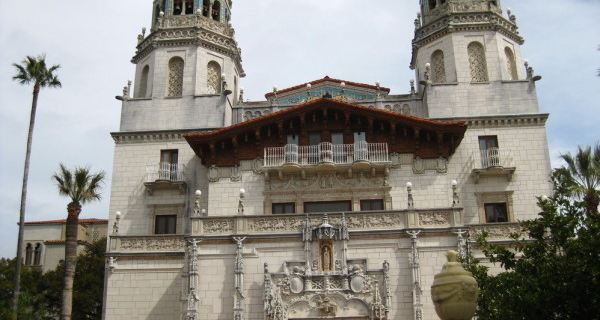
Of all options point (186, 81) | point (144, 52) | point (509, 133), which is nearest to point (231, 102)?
point (186, 81)

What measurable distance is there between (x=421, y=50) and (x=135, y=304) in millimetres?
21019

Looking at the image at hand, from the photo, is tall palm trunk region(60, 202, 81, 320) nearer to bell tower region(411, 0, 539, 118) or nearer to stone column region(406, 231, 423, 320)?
stone column region(406, 231, 423, 320)

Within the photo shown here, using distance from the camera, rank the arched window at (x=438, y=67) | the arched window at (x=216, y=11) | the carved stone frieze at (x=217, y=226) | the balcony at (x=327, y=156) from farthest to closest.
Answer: the arched window at (x=216, y=11)
the arched window at (x=438, y=67)
the balcony at (x=327, y=156)
the carved stone frieze at (x=217, y=226)

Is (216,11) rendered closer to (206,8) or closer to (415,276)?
(206,8)

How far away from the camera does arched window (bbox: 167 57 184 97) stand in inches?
1449

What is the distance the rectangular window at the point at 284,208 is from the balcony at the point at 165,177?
5.23 meters

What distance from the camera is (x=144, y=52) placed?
38000 millimetres

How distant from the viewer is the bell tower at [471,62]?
113 feet

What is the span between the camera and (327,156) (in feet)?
103

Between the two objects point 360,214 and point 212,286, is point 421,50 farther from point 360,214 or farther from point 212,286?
point 212,286

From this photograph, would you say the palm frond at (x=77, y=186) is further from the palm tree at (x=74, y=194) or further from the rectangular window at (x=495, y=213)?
the rectangular window at (x=495, y=213)

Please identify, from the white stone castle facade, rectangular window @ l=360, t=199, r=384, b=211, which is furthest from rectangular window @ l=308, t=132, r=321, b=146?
rectangular window @ l=360, t=199, r=384, b=211

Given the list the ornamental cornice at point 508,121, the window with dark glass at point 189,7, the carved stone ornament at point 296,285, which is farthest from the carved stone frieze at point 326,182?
the window with dark glass at point 189,7

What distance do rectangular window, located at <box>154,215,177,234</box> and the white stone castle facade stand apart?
7cm
